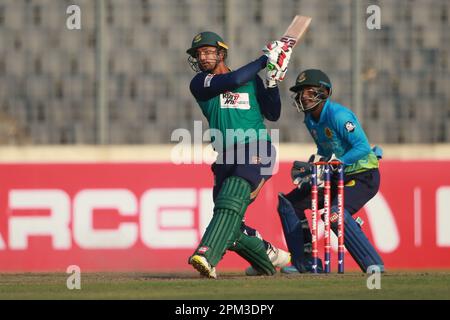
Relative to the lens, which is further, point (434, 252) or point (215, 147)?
point (434, 252)

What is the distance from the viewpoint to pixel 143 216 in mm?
15523

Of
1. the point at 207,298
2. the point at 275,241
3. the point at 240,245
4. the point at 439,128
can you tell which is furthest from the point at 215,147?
the point at 439,128

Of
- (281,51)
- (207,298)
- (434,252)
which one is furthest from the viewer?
(434,252)

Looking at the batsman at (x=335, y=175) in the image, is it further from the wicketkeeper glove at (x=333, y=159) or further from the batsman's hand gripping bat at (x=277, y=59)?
the batsman's hand gripping bat at (x=277, y=59)

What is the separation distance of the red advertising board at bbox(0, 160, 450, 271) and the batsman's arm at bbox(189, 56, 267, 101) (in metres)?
3.56

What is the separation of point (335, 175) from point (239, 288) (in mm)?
1938

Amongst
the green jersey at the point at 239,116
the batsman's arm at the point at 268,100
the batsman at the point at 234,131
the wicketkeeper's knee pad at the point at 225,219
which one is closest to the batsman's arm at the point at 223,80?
the batsman at the point at 234,131

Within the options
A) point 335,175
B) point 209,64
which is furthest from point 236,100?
point 335,175

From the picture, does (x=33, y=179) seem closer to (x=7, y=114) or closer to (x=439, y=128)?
(x=7, y=114)

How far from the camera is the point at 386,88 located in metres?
16.2

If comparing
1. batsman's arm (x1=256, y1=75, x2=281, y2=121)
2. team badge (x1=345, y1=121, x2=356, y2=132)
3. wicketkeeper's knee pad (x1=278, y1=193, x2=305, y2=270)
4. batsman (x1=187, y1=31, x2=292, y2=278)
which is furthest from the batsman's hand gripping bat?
wicketkeeper's knee pad (x1=278, y1=193, x2=305, y2=270)

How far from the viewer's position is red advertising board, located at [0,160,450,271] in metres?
15.5

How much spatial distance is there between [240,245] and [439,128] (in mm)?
4742

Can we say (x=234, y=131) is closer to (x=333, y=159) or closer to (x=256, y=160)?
(x=256, y=160)
